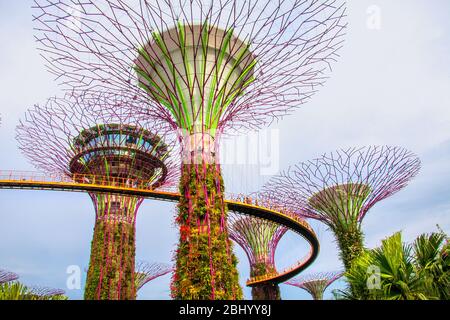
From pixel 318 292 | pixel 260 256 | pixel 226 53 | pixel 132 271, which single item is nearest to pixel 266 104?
pixel 226 53

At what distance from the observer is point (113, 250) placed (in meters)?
21.7

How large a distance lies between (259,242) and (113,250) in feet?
43.3

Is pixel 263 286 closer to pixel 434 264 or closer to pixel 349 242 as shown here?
pixel 349 242

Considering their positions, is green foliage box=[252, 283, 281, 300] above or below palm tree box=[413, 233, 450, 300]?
below

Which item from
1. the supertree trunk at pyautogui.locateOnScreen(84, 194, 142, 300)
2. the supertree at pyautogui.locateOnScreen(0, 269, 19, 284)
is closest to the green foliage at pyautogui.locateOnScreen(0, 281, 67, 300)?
the supertree trunk at pyautogui.locateOnScreen(84, 194, 142, 300)

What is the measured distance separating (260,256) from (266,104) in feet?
64.4

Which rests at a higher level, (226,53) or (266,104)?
(226,53)

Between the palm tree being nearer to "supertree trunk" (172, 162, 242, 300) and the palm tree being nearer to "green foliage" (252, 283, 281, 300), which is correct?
"supertree trunk" (172, 162, 242, 300)

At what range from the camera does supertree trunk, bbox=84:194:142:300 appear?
20.4 m

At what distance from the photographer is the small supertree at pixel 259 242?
96.4 feet

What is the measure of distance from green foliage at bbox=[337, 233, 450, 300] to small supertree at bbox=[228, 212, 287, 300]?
23088mm

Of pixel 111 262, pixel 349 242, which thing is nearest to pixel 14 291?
pixel 111 262
